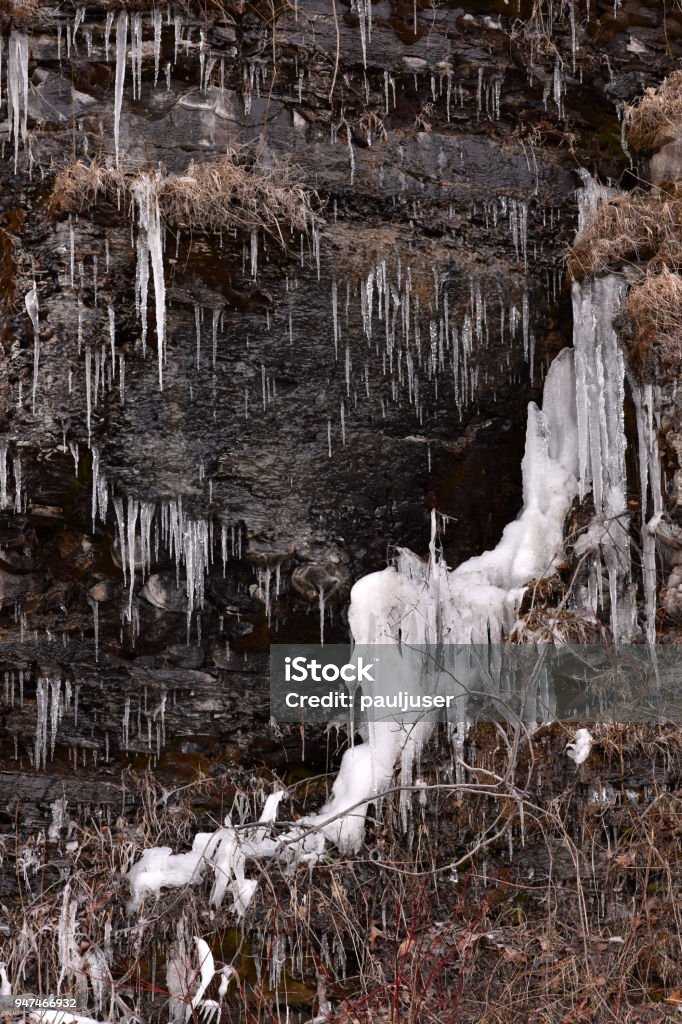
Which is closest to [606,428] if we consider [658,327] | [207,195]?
[658,327]

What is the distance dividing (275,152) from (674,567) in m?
3.07

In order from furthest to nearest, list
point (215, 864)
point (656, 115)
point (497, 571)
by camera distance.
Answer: point (656, 115) < point (497, 571) < point (215, 864)

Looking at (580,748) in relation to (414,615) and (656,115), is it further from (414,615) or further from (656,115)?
(656,115)

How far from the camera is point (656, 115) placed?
19.1ft

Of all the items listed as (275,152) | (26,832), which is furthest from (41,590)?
(275,152)

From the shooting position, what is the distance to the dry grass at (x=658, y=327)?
5180 millimetres

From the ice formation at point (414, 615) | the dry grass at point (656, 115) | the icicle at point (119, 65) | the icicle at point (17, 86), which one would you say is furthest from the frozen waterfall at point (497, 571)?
the icicle at point (17, 86)

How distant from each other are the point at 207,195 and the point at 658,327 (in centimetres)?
242

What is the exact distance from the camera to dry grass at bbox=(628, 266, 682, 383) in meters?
5.18

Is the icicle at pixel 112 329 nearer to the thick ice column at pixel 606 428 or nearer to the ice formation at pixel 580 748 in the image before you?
the thick ice column at pixel 606 428

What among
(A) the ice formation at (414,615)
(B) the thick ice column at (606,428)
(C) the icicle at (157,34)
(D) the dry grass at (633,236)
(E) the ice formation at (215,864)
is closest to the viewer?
(E) the ice formation at (215,864)

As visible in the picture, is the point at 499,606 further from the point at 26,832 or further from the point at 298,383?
the point at 26,832

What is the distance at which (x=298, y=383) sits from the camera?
5.57 metres

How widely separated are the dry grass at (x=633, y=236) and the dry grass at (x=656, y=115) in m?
0.40
